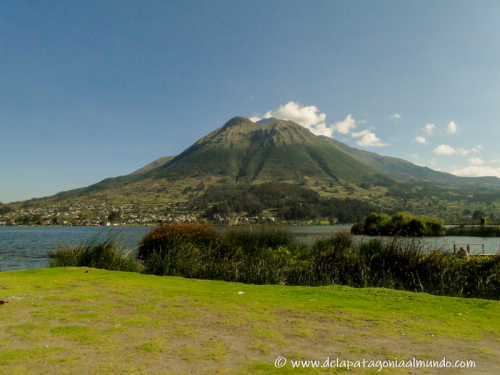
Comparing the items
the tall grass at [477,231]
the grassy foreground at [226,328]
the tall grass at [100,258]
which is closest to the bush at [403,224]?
the tall grass at [477,231]

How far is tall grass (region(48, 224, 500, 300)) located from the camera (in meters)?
9.69

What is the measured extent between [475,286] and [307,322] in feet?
22.0

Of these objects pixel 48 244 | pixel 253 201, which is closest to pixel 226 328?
pixel 48 244

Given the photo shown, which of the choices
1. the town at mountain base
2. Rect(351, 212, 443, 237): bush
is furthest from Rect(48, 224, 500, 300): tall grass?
the town at mountain base

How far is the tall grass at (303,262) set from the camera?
31.8ft

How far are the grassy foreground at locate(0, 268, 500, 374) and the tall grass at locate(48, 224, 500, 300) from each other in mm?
2502

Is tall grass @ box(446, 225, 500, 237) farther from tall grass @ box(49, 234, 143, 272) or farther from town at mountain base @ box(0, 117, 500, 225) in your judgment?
tall grass @ box(49, 234, 143, 272)

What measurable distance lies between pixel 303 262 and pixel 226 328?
24.0 ft

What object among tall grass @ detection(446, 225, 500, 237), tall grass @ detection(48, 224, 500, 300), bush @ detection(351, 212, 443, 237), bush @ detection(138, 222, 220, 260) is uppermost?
bush @ detection(138, 222, 220, 260)

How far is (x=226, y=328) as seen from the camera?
4.93 meters

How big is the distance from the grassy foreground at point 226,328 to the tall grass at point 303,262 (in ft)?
8.21

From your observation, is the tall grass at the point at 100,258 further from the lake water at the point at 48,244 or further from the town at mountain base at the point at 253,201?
the town at mountain base at the point at 253,201

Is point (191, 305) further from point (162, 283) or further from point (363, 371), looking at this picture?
point (363, 371)

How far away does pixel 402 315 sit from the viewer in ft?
19.0
